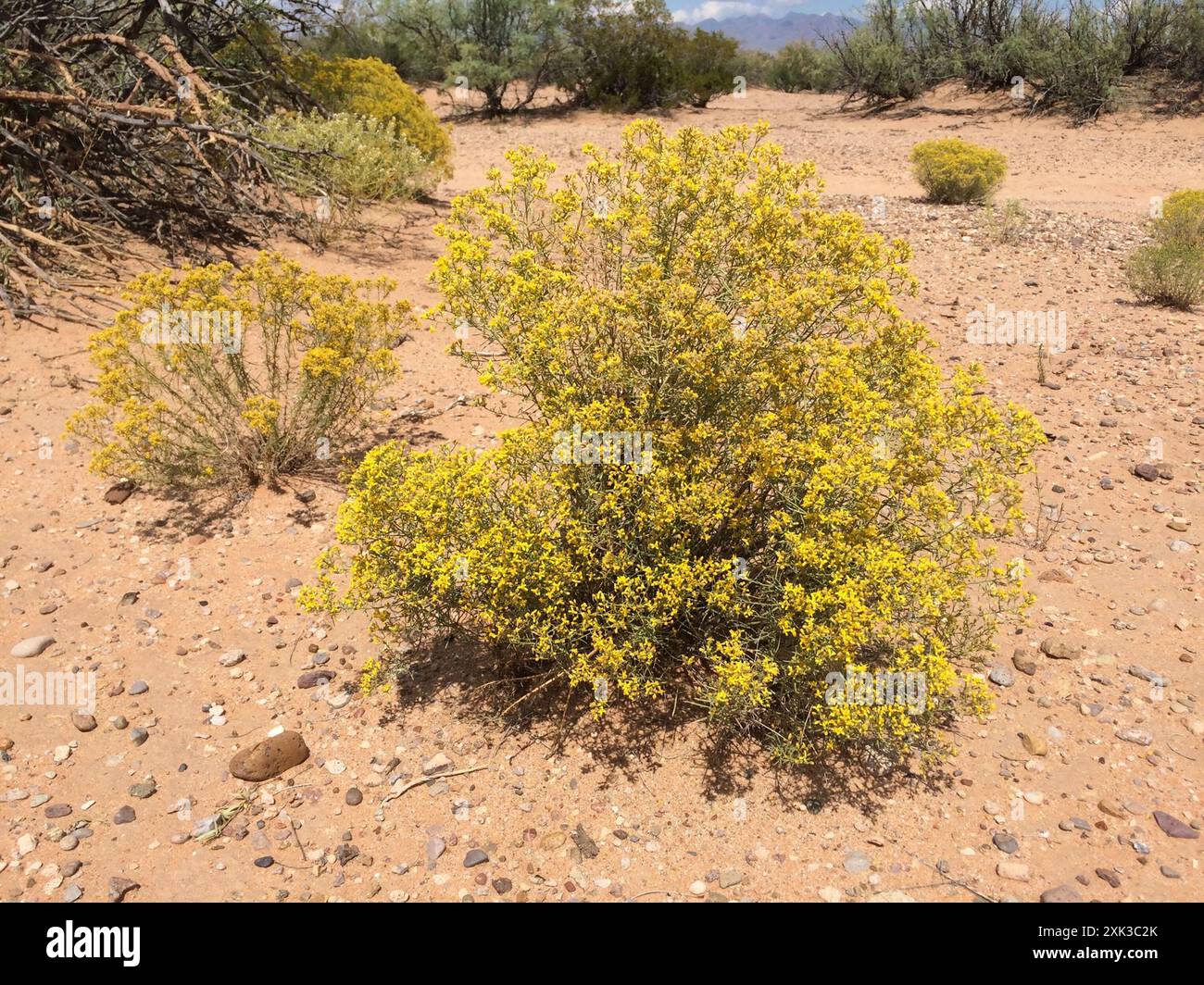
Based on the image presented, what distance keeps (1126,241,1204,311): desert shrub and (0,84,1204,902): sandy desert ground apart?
7.70 feet

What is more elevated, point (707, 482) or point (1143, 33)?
point (1143, 33)

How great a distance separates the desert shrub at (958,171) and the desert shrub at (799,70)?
1932 cm

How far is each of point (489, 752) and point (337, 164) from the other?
765 centimetres

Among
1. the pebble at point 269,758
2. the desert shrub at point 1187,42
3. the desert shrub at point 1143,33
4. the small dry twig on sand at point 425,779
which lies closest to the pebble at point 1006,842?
the small dry twig on sand at point 425,779

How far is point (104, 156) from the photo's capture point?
780cm

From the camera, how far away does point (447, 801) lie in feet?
10.5

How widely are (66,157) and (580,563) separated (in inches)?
298

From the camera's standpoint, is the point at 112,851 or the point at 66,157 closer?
the point at 112,851

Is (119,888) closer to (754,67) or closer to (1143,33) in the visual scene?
(1143,33)

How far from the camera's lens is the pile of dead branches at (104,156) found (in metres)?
6.95

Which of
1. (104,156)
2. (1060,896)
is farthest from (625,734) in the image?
(104,156)

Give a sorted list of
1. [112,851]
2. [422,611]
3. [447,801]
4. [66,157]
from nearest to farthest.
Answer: [112,851] < [447,801] < [422,611] < [66,157]
